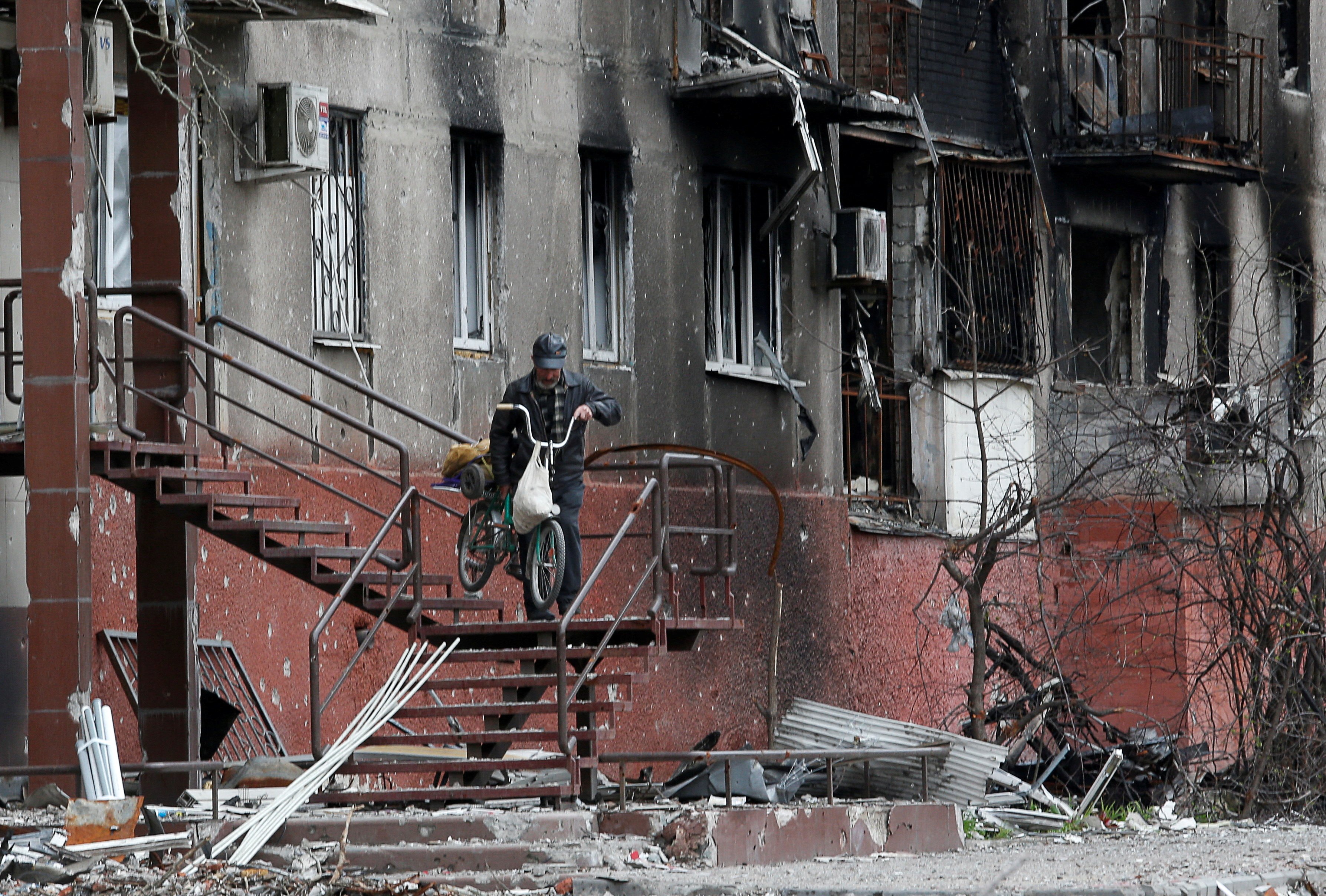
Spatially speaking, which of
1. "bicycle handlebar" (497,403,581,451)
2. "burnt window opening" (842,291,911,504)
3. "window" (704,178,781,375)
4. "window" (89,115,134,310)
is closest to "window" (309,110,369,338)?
"window" (89,115,134,310)

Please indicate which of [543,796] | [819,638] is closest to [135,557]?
[543,796]

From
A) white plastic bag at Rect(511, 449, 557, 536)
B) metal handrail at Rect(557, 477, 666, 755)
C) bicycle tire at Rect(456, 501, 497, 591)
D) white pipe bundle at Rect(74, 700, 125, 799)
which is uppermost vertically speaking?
white plastic bag at Rect(511, 449, 557, 536)

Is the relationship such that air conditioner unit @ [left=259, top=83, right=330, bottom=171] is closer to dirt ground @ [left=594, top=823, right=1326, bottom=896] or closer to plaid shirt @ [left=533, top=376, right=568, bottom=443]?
plaid shirt @ [left=533, top=376, right=568, bottom=443]

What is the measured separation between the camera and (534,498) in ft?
45.2

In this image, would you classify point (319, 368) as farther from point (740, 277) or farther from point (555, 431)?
point (740, 277)

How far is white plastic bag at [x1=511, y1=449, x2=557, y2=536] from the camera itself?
45.2ft

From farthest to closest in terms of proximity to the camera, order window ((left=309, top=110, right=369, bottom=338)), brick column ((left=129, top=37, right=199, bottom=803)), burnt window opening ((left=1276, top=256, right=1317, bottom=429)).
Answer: burnt window opening ((left=1276, top=256, right=1317, bottom=429)) < window ((left=309, top=110, right=369, bottom=338)) < brick column ((left=129, top=37, right=199, bottom=803))

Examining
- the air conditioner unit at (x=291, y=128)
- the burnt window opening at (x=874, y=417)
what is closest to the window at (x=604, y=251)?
the air conditioner unit at (x=291, y=128)

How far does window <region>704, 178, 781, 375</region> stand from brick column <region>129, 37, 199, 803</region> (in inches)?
257

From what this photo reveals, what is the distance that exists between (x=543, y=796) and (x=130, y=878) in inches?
120

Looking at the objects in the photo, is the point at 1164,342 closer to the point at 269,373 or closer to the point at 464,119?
the point at 464,119

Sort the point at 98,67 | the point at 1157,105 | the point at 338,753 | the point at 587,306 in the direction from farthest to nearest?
the point at 1157,105 < the point at 587,306 < the point at 98,67 < the point at 338,753

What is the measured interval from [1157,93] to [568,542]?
12959 millimetres

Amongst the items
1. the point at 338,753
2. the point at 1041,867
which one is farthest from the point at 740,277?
the point at 338,753
